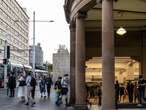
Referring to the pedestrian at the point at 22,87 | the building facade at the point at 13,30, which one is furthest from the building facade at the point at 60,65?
the building facade at the point at 13,30

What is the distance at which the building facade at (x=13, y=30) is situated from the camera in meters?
117

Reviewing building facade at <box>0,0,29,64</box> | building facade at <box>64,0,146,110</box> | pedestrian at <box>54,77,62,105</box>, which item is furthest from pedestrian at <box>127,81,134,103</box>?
building facade at <box>0,0,29,64</box>

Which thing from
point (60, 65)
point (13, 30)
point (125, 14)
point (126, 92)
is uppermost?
point (13, 30)

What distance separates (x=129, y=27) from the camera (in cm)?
3130

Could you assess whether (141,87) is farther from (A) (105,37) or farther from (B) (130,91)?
(A) (105,37)

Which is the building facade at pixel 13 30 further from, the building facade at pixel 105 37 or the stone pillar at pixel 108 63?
the stone pillar at pixel 108 63

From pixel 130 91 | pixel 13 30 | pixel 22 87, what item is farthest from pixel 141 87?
pixel 13 30

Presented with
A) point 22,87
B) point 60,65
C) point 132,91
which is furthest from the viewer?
point 60,65

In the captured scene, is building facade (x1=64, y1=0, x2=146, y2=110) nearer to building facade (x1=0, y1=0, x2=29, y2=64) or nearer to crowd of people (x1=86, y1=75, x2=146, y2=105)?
crowd of people (x1=86, y1=75, x2=146, y2=105)

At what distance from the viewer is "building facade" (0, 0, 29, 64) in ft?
383

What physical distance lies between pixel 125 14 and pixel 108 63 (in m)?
10.1

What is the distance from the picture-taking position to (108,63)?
17.7 m

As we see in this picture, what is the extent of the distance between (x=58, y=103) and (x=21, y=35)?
435 feet

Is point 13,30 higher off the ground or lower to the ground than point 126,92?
higher
